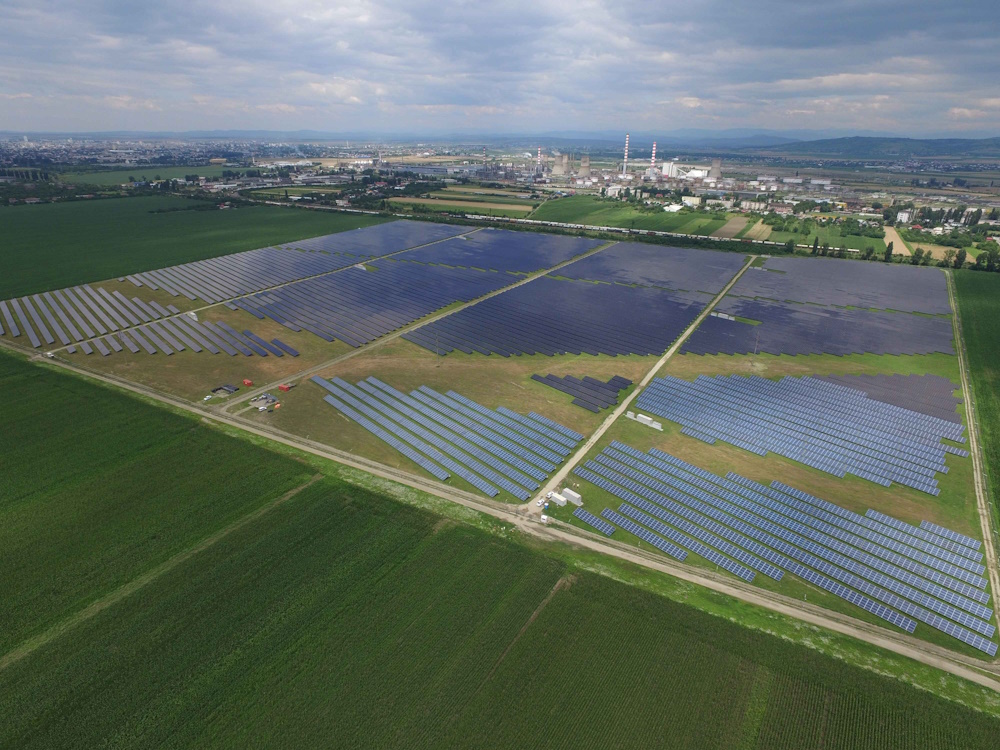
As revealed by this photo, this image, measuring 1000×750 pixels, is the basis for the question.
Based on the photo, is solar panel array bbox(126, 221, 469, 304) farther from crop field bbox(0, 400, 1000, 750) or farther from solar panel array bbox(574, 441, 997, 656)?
solar panel array bbox(574, 441, 997, 656)

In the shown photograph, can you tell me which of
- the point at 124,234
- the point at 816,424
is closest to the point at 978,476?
the point at 816,424

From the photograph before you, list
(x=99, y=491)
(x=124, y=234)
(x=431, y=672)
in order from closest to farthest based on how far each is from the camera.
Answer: (x=431, y=672) → (x=99, y=491) → (x=124, y=234)

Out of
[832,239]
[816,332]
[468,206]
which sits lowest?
[816,332]

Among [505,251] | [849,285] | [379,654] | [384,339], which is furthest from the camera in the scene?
[505,251]

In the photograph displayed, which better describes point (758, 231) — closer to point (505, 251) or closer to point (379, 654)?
point (505, 251)

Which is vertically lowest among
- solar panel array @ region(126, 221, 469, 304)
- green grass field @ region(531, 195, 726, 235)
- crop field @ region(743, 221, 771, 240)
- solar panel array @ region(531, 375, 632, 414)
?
solar panel array @ region(531, 375, 632, 414)

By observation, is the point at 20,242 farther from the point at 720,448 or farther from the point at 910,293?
the point at 910,293

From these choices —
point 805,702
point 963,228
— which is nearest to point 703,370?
point 805,702

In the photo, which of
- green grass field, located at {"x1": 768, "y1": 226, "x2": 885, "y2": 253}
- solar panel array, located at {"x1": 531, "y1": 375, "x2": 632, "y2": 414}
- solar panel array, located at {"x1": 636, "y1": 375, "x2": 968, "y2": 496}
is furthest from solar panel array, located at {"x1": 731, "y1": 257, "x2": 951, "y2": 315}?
solar panel array, located at {"x1": 531, "y1": 375, "x2": 632, "y2": 414}

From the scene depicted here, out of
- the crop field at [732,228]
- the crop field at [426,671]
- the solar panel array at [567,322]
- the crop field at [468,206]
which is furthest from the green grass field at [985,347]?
the crop field at [468,206]
